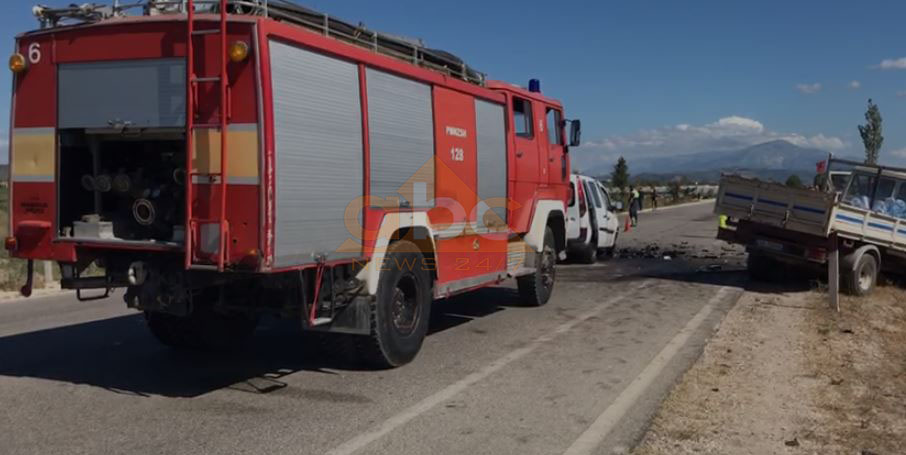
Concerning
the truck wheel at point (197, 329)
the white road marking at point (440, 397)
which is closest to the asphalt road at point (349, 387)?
the white road marking at point (440, 397)

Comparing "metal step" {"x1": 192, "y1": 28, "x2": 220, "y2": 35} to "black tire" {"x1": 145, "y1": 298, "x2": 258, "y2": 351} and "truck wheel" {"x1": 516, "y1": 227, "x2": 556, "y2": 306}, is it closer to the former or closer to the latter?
"black tire" {"x1": 145, "y1": 298, "x2": 258, "y2": 351}

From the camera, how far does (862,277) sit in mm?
12398

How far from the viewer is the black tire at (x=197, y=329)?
24.7ft

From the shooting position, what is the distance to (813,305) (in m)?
11.2

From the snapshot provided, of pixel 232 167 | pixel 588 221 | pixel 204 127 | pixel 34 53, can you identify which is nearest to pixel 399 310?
pixel 232 167

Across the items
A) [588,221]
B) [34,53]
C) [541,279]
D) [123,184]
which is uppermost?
[34,53]

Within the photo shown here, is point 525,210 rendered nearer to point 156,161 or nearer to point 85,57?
point 156,161

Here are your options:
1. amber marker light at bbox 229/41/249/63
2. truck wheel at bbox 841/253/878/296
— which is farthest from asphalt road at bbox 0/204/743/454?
truck wheel at bbox 841/253/878/296

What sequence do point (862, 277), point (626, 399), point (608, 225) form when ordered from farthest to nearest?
1. point (608, 225)
2. point (862, 277)
3. point (626, 399)

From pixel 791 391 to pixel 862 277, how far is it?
23.4ft

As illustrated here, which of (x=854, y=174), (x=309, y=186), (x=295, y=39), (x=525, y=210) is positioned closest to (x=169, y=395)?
(x=309, y=186)

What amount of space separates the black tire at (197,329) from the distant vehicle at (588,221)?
8740 millimetres

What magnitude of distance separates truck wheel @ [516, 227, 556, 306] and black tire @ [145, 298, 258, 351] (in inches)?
163

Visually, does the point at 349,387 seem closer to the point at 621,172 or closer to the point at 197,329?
the point at 197,329
